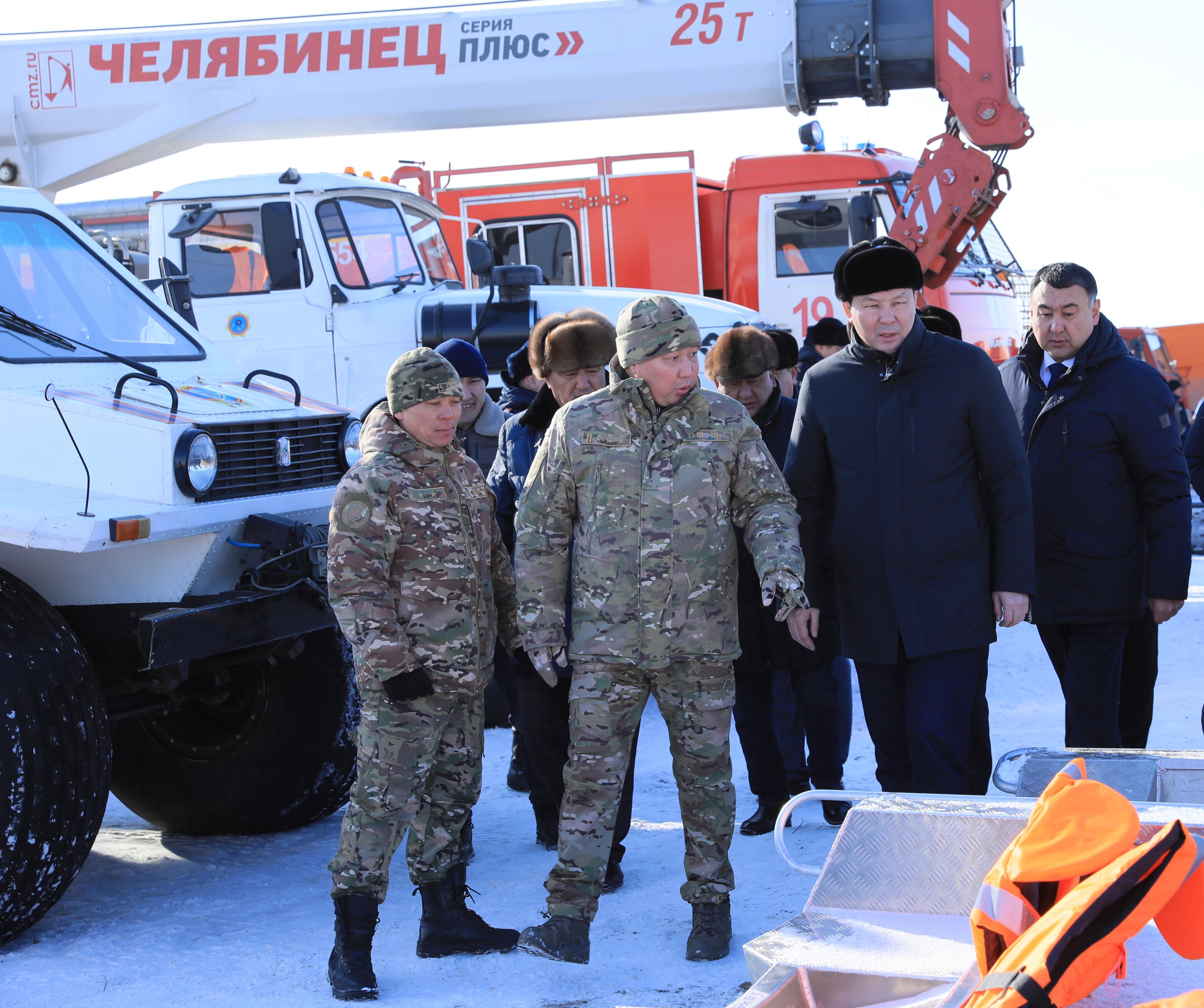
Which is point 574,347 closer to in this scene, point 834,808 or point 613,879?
point 613,879

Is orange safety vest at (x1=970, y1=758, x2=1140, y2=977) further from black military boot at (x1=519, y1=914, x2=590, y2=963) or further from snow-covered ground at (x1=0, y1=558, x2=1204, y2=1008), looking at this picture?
black military boot at (x1=519, y1=914, x2=590, y2=963)

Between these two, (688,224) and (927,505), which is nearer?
(927,505)

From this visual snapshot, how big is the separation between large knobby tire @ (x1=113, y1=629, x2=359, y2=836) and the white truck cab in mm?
3030

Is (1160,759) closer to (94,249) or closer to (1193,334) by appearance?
(94,249)

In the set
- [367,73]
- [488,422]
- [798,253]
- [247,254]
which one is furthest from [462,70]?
[798,253]

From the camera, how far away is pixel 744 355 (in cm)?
449

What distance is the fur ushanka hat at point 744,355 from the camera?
4.48 metres

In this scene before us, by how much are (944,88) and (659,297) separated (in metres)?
4.61

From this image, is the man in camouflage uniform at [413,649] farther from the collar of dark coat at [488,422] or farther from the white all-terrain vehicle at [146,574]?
the collar of dark coat at [488,422]

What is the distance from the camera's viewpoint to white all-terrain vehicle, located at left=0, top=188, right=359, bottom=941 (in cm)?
363

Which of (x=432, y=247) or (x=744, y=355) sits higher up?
(x=432, y=247)

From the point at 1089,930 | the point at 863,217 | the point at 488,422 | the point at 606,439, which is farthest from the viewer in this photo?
the point at 863,217

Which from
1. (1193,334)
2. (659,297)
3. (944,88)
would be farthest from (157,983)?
(1193,334)

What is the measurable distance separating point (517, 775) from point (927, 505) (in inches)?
95.3
